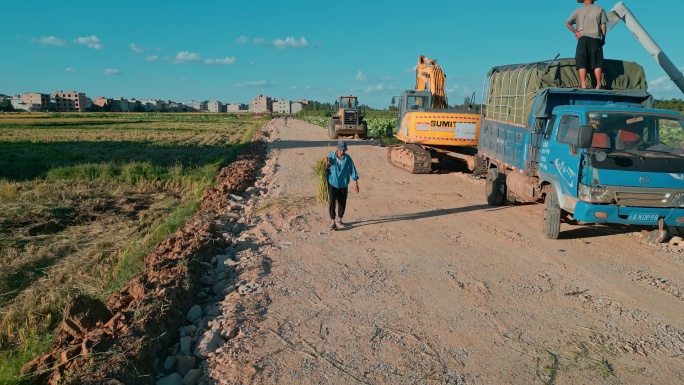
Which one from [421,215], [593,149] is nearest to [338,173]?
[421,215]

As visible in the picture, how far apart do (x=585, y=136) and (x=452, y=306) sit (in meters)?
3.44

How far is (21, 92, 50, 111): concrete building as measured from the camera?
475 feet

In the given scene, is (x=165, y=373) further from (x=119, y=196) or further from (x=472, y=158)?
(x=472, y=158)

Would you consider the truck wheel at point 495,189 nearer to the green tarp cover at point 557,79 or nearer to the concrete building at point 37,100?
the green tarp cover at point 557,79

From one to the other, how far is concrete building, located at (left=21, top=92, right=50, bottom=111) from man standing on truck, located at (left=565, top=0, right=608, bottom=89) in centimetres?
15998

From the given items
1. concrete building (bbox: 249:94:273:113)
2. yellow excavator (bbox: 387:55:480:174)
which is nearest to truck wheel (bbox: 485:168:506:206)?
yellow excavator (bbox: 387:55:480:174)

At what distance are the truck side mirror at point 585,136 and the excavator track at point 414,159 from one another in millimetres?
9090

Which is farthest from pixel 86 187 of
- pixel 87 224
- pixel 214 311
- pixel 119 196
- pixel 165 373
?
pixel 165 373

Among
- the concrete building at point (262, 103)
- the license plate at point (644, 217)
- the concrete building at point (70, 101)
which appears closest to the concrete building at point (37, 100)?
the concrete building at point (70, 101)

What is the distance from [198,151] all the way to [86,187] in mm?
12062

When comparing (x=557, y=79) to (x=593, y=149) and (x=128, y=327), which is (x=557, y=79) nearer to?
(x=593, y=149)

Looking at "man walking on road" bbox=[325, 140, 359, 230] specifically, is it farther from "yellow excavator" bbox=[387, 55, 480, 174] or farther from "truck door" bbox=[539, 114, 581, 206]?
"yellow excavator" bbox=[387, 55, 480, 174]

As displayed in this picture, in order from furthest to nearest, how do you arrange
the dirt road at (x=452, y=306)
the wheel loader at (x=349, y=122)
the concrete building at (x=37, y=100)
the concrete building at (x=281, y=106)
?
the concrete building at (x=281, y=106) < the concrete building at (x=37, y=100) < the wheel loader at (x=349, y=122) < the dirt road at (x=452, y=306)

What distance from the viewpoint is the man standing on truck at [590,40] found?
981cm
